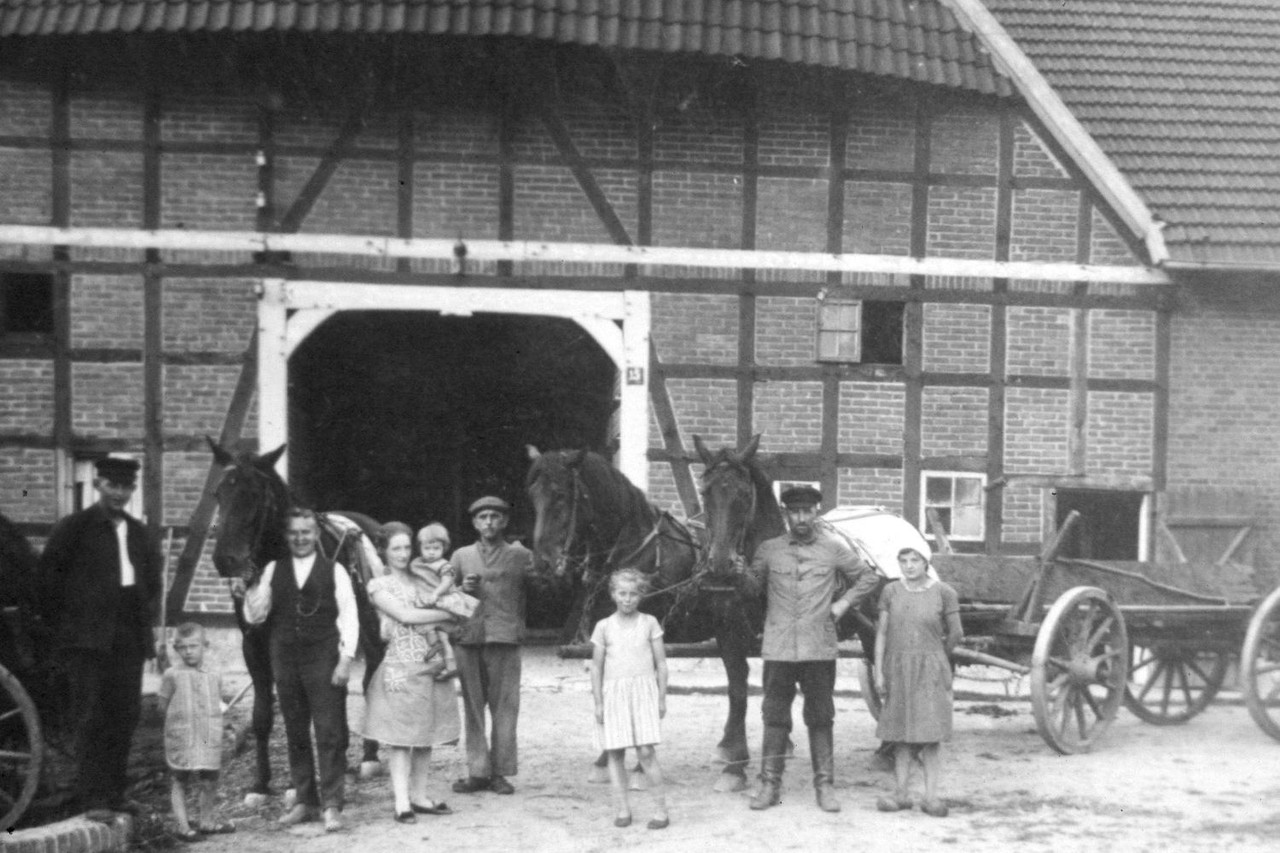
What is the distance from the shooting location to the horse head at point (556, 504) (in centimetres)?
677

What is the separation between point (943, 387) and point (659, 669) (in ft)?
19.2

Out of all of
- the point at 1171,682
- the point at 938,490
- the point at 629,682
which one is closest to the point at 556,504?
the point at 629,682

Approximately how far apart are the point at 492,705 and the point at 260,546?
5.15ft

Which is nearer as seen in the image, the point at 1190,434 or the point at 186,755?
the point at 186,755

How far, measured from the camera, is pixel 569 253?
11.3m

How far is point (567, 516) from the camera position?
683 cm

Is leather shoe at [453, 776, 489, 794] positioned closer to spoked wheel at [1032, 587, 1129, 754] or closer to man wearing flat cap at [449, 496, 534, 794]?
man wearing flat cap at [449, 496, 534, 794]

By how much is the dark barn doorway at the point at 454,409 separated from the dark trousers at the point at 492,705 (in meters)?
6.84

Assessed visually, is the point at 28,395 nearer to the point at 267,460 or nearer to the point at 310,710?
the point at 267,460

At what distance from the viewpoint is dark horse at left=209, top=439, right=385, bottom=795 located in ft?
21.1

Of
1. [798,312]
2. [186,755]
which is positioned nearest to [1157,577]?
[798,312]

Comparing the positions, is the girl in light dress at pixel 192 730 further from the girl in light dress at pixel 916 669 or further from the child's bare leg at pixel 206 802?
the girl in light dress at pixel 916 669

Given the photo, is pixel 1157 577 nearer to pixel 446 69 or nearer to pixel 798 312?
pixel 798 312

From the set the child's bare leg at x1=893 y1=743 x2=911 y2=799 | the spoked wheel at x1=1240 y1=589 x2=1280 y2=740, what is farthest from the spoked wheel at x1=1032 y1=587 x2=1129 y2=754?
the child's bare leg at x1=893 y1=743 x2=911 y2=799
